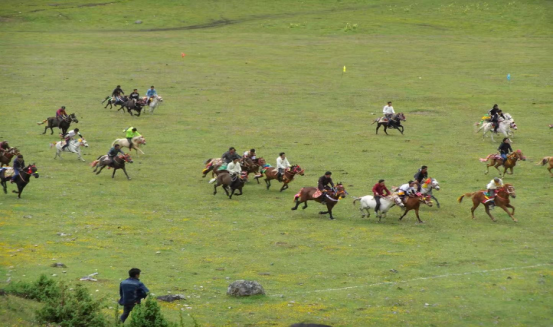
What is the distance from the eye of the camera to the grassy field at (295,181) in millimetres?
19438

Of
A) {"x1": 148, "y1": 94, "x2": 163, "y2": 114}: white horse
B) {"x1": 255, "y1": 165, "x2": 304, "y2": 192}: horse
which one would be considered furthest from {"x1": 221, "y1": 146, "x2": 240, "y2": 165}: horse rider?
{"x1": 148, "y1": 94, "x2": 163, "y2": 114}: white horse

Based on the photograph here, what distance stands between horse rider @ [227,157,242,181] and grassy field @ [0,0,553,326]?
0.90 m

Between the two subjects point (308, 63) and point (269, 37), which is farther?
point (269, 37)

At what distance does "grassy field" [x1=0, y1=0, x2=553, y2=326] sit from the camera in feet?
63.8

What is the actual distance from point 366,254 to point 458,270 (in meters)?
2.71

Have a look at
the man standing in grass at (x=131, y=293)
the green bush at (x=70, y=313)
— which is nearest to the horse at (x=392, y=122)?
the man standing in grass at (x=131, y=293)

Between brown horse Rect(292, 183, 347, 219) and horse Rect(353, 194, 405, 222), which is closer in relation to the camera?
horse Rect(353, 194, 405, 222)

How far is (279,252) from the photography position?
893 inches

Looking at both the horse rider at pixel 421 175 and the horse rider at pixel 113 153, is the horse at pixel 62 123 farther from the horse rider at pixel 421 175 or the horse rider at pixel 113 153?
the horse rider at pixel 421 175

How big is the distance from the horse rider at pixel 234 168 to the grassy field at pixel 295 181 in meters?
0.90

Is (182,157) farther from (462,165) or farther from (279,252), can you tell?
(279,252)

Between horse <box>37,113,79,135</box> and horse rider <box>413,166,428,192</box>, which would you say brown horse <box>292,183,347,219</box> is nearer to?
horse rider <box>413,166,428,192</box>

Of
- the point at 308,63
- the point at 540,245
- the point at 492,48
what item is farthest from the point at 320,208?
the point at 492,48

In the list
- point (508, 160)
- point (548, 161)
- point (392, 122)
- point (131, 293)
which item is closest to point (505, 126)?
point (392, 122)
